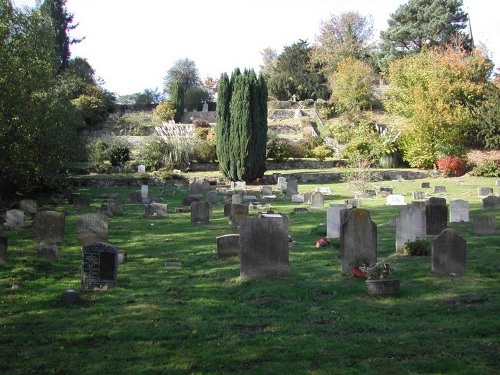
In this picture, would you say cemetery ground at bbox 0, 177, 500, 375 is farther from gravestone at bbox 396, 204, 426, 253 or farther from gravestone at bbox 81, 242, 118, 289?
gravestone at bbox 396, 204, 426, 253

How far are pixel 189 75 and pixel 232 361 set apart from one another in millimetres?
77812

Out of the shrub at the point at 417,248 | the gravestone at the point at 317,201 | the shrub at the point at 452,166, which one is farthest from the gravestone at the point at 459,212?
the shrub at the point at 452,166

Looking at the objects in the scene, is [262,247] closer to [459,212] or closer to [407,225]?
[407,225]

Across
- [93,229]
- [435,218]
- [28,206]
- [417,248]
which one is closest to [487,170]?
[435,218]

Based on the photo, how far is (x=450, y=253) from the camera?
9781mm

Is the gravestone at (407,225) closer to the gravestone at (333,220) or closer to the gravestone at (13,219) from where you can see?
the gravestone at (333,220)

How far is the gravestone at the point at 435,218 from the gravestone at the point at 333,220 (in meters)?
2.19

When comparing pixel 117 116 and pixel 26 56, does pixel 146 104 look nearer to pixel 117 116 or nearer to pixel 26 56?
pixel 117 116

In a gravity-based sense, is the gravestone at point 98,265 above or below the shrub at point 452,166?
below

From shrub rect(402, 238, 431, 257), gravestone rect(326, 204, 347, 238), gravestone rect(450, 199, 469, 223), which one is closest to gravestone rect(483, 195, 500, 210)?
gravestone rect(450, 199, 469, 223)

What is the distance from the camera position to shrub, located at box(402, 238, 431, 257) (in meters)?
11.6

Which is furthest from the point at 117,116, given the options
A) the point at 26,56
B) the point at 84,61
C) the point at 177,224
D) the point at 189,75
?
the point at 177,224

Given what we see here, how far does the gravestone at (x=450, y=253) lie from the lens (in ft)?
32.0

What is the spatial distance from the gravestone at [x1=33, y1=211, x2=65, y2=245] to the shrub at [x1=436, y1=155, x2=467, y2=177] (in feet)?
93.7
